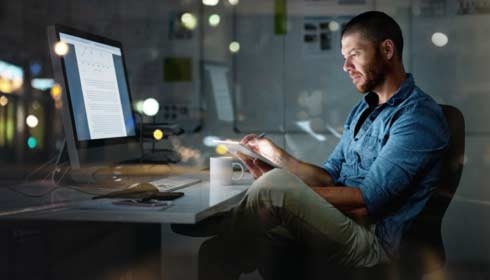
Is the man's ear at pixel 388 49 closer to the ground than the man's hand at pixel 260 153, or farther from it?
farther from it

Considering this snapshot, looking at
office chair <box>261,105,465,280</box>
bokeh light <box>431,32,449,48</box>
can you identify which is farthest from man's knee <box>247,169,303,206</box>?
bokeh light <box>431,32,449,48</box>

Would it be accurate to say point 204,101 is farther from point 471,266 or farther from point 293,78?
point 471,266

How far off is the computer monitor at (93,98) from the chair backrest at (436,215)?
0.90 metres

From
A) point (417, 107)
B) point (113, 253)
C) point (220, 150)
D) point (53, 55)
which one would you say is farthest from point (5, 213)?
point (220, 150)

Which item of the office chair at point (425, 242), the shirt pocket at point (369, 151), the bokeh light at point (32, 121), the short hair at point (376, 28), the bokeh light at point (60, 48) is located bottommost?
the office chair at point (425, 242)

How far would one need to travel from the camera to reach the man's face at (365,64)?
1.90 metres

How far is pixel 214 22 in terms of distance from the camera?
9.41 feet

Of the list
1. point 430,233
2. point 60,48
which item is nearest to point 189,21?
point 60,48

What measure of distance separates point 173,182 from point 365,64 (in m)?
0.68

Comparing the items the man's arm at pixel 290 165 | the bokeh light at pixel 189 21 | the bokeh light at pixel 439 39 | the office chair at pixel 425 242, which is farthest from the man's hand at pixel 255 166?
the bokeh light at pixel 439 39

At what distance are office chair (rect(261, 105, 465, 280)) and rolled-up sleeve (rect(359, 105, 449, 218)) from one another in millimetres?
50

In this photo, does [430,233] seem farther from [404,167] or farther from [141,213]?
[141,213]

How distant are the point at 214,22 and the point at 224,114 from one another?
1.38 feet

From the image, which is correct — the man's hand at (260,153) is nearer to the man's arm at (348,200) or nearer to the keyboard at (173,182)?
the keyboard at (173,182)
